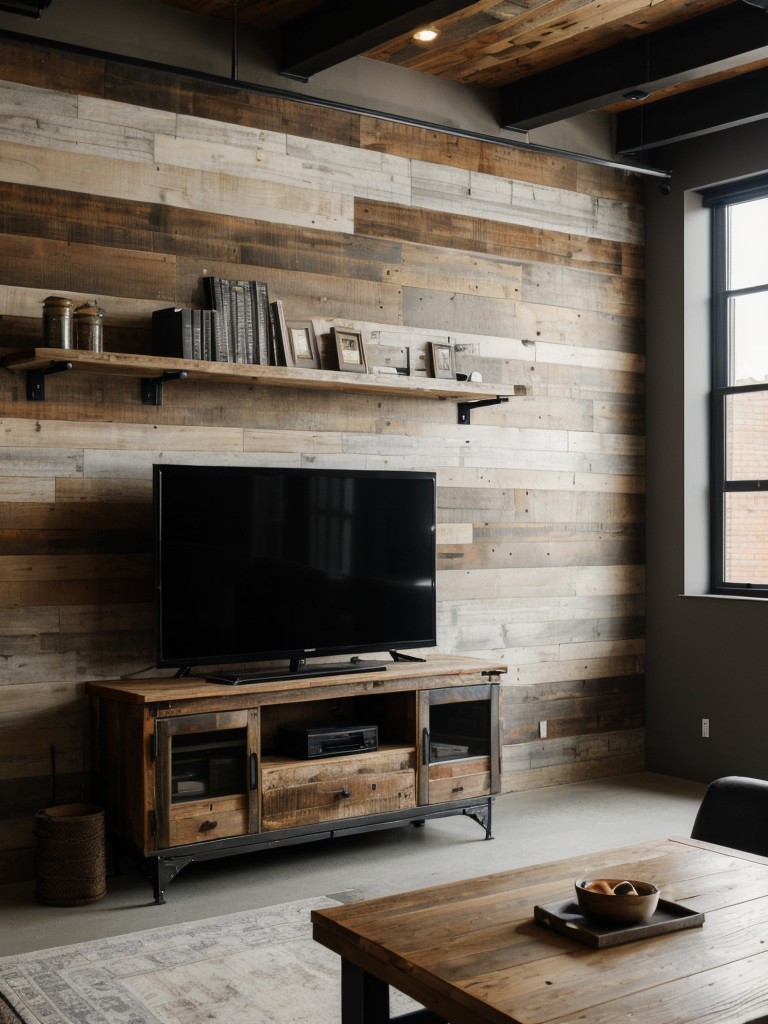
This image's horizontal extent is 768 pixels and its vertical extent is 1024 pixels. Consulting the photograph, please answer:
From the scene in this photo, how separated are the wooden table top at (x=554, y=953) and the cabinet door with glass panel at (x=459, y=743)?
2014 mm

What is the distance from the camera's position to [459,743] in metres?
4.80

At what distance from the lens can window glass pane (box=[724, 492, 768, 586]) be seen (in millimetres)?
5766

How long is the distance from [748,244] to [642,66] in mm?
1369

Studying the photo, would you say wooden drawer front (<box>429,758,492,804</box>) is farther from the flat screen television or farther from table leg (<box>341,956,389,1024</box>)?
table leg (<box>341,956,389,1024</box>)

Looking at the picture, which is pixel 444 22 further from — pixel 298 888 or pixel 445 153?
pixel 298 888

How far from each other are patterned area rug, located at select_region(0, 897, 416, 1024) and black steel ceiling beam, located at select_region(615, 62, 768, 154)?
4.20 m

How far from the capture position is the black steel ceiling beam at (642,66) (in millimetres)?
4562

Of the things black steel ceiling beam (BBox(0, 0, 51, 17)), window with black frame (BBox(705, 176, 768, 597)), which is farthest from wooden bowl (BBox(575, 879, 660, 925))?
window with black frame (BBox(705, 176, 768, 597))

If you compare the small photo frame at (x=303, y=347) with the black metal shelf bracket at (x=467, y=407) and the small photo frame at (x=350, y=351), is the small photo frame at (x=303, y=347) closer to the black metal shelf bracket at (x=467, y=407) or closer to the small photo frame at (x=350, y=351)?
the small photo frame at (x=350, y=351)

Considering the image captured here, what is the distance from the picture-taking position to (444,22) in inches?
183

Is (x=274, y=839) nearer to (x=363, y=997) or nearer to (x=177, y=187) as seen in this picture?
(x=363, y=997)

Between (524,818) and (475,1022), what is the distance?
3281 millimetres

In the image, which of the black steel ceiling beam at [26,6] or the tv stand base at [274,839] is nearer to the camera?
the black steel ceiling beam at [26,6]

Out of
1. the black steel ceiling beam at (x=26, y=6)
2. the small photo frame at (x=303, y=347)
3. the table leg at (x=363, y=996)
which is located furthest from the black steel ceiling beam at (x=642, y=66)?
the table leg at (x=363, y=996)
